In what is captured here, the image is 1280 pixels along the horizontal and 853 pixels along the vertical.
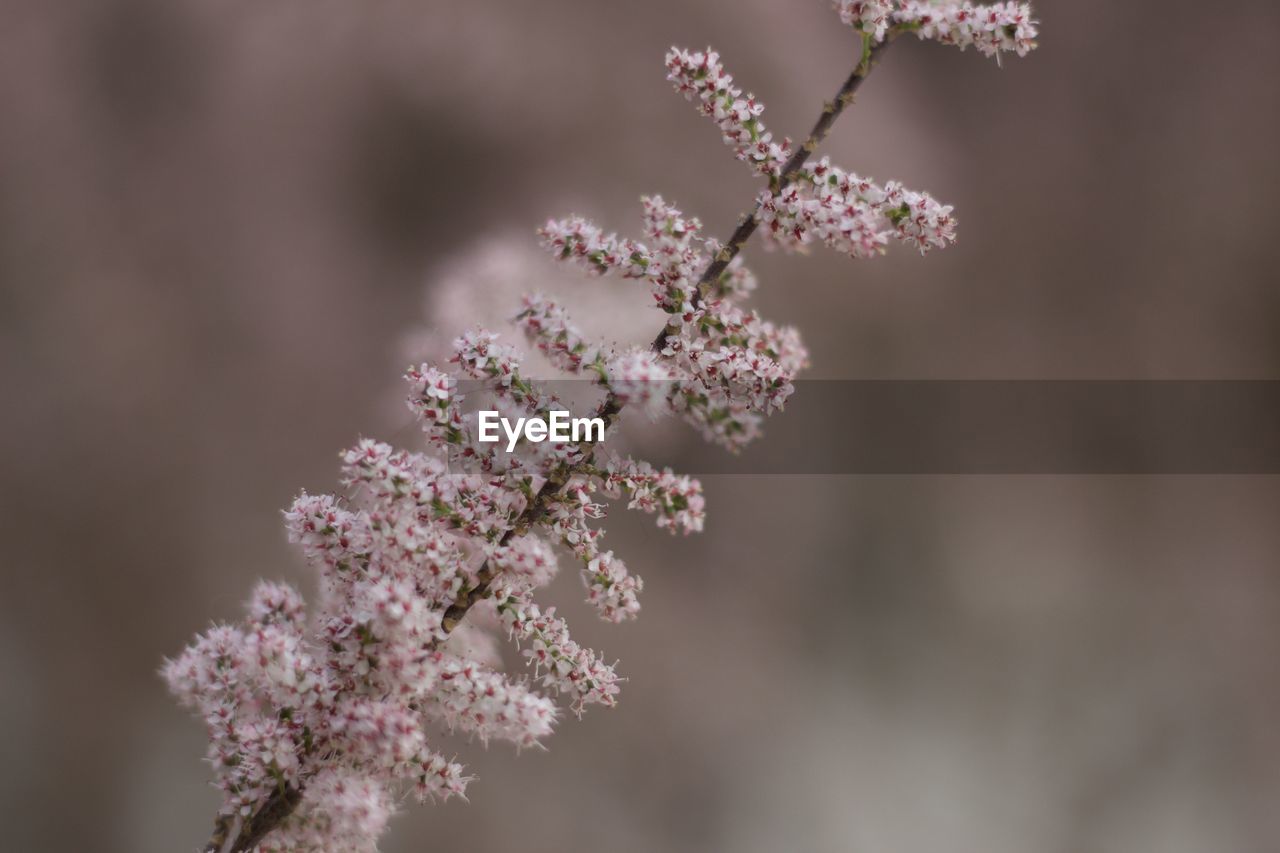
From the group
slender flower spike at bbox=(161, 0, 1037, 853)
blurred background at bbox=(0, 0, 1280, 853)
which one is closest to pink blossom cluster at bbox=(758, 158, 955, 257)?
slender flower spike at bbox=(161, 0, 1037, 853)

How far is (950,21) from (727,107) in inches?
4.9

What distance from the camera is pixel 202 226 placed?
112 centimetres

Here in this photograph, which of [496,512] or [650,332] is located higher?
[650,332]

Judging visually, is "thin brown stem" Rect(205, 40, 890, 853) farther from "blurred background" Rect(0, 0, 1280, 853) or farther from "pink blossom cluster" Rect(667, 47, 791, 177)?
"blurred background" Rect(0, 0, 1280, 853)

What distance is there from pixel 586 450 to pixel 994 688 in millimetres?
1037

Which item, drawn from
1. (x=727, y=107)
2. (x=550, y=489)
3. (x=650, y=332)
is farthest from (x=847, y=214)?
(x=650, y=332)

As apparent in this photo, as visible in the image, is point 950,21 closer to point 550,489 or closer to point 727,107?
point 727,107

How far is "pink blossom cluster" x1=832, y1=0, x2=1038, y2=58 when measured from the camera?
52cm

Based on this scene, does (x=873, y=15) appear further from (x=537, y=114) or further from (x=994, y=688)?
(x=994, y=688)

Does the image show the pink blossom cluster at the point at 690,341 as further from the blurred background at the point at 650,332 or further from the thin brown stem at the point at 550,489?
the blurred background at the point at 650,332

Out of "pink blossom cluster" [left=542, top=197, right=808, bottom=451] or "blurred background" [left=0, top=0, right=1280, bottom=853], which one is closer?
"pink blossom cluster" [left=542, top=197, right=808, bottom=451]

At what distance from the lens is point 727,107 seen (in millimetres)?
548

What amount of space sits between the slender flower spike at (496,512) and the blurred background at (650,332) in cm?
50

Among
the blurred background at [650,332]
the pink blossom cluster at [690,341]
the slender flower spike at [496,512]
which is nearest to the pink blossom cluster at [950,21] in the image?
the slender flower spike at [496,512]
